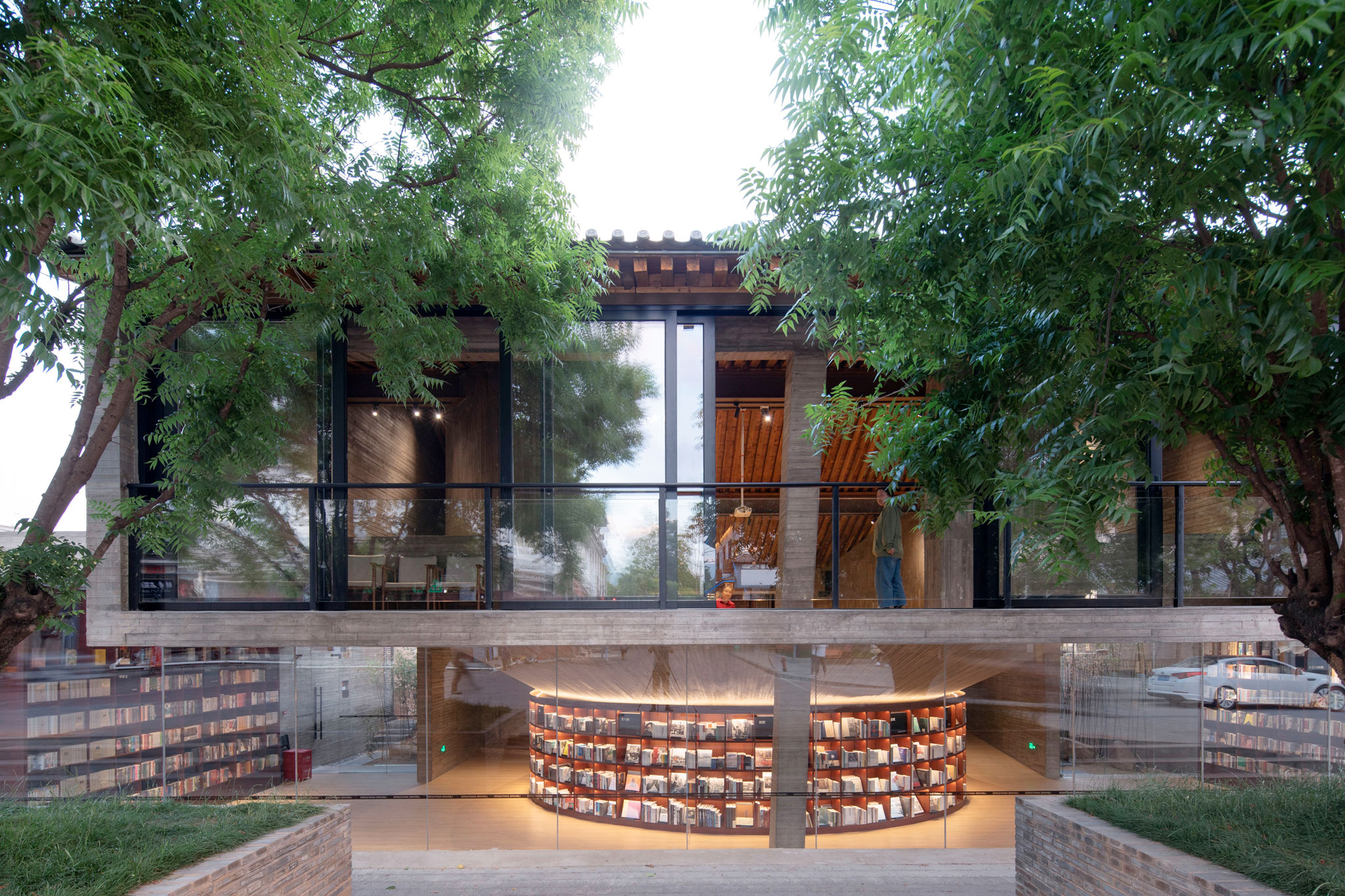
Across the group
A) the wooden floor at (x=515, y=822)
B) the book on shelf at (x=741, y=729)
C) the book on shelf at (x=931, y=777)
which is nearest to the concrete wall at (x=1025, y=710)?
the wooden floor at (x=515, y=822)

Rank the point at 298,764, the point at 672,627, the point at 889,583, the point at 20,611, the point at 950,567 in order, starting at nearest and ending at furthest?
the point at 20,611
the point at 672,627
the point at 889,583
the point at 950,567
the point at 298,764

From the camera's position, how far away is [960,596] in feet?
24.6

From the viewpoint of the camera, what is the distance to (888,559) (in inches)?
295

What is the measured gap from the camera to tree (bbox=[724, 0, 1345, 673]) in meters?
2.77

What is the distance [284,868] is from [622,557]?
3654 mm

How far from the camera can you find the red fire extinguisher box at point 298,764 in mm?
7793

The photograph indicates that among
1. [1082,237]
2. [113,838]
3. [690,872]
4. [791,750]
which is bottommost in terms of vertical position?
[690,872]

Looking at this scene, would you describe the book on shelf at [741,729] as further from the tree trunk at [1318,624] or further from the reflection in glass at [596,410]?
the tree trunk at [1318,624]

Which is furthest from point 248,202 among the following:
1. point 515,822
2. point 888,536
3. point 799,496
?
point 515,822

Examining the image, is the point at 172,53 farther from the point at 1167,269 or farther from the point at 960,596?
the point at 960,596

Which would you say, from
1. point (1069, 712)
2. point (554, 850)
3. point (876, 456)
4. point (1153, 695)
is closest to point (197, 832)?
point (554, 850)

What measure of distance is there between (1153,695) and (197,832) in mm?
8939

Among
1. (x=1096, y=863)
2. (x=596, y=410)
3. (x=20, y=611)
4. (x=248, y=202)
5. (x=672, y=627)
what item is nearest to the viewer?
(x=248, y=202)

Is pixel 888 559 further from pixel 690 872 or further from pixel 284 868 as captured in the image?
pixel 284 868
